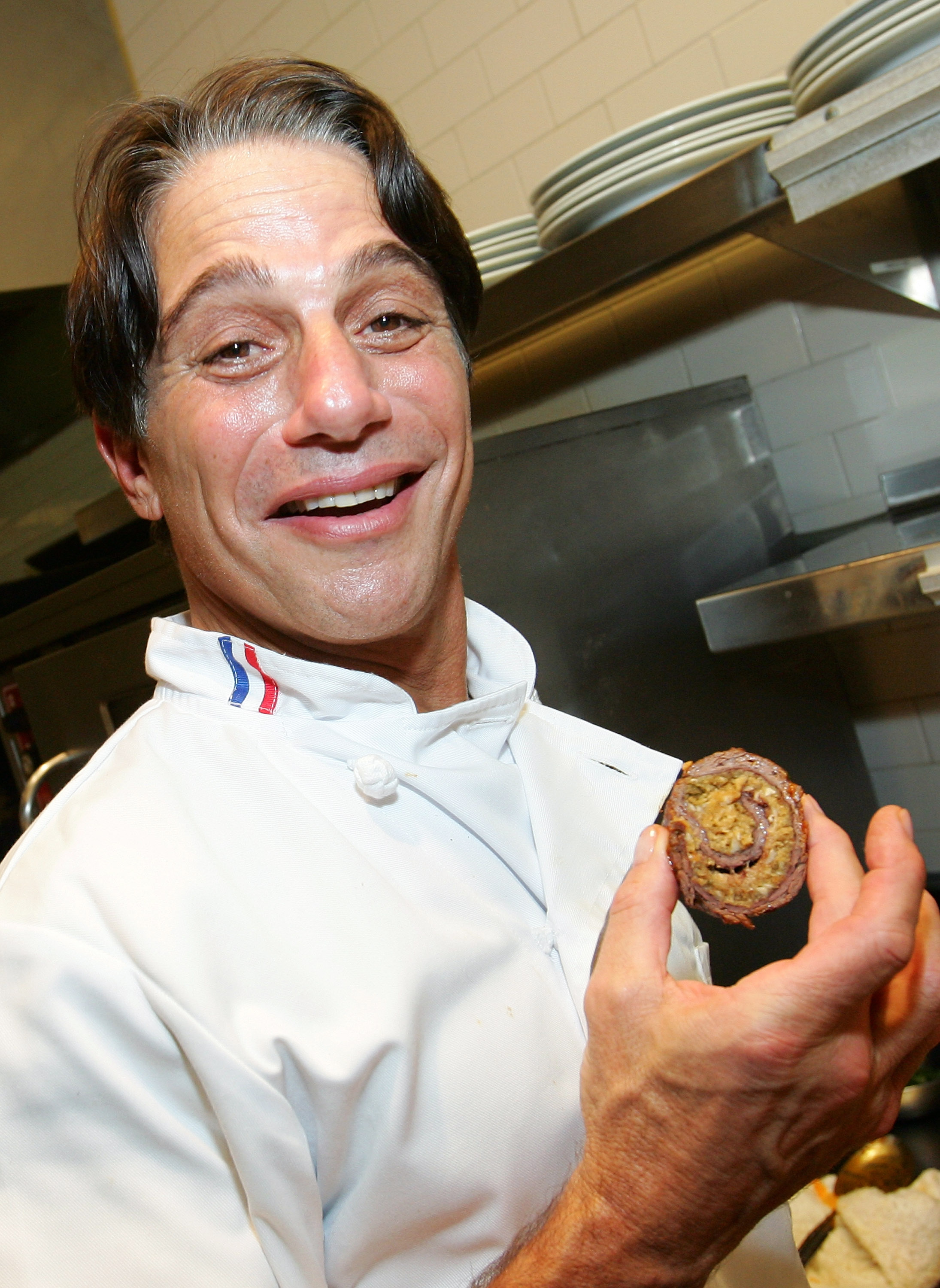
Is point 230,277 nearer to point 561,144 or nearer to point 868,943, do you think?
point 868,943

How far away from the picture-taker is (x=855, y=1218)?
1418 millimetres

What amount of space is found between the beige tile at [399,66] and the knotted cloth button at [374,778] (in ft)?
7.46

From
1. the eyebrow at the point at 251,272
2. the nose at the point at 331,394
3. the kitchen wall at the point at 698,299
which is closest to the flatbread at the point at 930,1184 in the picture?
the kitchen wall at the point at 698,299

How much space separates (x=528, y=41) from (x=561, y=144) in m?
0.25

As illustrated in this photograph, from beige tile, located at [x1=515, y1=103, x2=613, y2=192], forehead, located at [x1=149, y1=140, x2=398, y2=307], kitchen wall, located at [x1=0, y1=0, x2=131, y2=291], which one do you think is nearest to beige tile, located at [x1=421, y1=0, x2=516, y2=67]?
beige tile, located at [x1=515, y1=103, x2=613, y2=192]

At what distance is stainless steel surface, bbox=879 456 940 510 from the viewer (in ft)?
6.40

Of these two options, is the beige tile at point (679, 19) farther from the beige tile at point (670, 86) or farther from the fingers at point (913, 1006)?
the fingers at point (913, 1006)

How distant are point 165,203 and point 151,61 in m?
2.87

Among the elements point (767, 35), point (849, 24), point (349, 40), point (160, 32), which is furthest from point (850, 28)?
point (160, 32)

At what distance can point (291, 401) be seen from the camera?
1.00 m

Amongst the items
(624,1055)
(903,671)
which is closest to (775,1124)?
(624,1055)

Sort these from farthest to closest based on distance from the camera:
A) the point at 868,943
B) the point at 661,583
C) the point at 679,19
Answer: the point at 679,19 → the point at 661,583 → the point at 868,943

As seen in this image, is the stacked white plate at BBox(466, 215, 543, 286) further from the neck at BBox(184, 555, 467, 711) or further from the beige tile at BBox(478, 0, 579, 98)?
the neck at BBox(184, 555, 467, 711)

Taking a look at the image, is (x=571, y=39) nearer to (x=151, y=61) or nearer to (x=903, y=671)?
(x=903, y=671)
